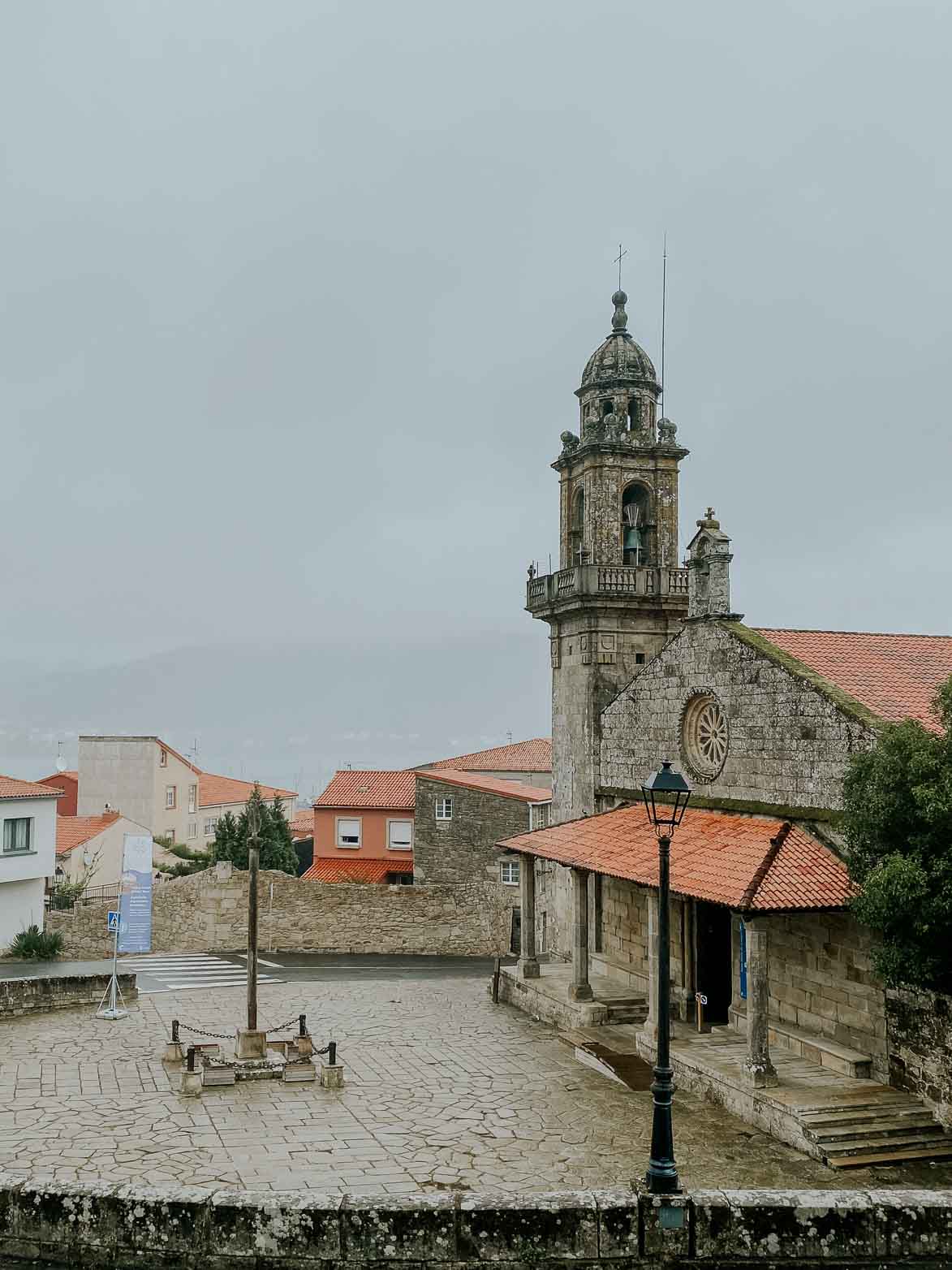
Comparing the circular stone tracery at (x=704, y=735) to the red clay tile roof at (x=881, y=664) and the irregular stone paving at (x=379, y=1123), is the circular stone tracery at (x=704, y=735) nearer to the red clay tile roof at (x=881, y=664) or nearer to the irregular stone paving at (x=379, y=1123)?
the red clay tile roof at (x=881, y=664)

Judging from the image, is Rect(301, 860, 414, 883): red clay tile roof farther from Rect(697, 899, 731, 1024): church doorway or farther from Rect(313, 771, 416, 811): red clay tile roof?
Rect(697, 899, 731, 1024): church doorway

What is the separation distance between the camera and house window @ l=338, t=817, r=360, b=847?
45125 mm

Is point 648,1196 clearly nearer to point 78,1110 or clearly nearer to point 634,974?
point 78,1110

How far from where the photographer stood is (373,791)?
46.2 meters

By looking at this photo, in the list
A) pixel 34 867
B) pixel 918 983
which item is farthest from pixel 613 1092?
pixel 34 867

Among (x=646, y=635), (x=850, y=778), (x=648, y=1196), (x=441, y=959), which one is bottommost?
(x=441, y=959)

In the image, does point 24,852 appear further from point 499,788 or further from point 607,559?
point 607,559

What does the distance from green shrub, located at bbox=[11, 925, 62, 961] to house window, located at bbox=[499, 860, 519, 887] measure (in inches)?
573

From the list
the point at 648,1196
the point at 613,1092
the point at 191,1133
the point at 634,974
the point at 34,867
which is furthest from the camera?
the point at 34,867

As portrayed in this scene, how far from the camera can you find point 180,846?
57.4 m

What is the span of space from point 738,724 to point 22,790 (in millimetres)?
25598

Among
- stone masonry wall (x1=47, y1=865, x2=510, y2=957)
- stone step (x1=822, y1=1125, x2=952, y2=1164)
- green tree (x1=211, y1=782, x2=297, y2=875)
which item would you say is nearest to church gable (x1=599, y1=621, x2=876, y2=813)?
stone step (x1=822, y1=1125, x2=952, y2=1164)

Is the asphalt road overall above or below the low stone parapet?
below

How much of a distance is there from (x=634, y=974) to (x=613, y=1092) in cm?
674
